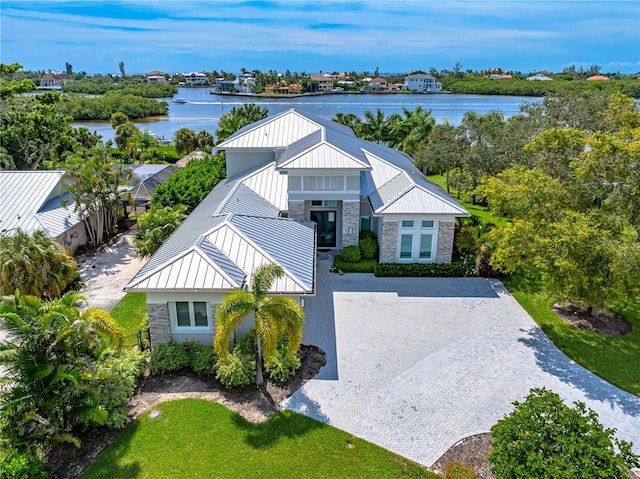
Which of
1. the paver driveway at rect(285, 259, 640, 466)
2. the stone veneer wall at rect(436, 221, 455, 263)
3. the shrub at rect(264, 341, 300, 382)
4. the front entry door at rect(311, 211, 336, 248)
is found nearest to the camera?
the paver driveway at rect(285, 259, 640, 466)

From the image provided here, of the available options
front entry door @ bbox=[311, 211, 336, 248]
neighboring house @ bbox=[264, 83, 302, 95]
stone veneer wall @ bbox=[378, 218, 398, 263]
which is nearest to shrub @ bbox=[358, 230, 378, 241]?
stone veneer wall @ bbox=[378, 218, 398, 263]

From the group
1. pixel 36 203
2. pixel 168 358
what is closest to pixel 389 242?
pixel 168 358

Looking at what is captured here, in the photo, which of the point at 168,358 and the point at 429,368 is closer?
the point at 168,358

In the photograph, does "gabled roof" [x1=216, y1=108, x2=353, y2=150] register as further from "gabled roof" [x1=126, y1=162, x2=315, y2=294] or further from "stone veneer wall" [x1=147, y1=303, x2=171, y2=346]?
"stone veneer wall" [x1=147, y1=303, x2=171, y2=346]

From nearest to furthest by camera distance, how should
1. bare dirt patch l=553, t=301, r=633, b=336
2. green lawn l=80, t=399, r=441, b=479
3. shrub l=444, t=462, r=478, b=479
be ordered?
shrub l=444, t=462, r=478, b=479
green lawn l=80, t=399, r=441, b=479
bare dirt patch l=553, t=301, r=633, b=336

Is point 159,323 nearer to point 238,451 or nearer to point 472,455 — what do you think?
point 238,451

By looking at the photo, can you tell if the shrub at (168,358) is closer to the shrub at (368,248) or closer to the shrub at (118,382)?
the shrub at (118,382)
